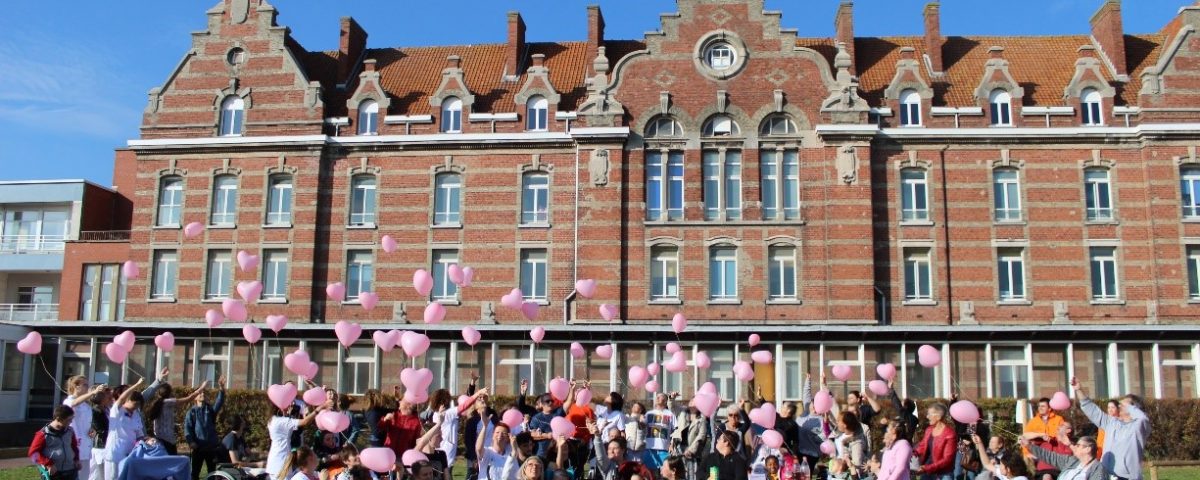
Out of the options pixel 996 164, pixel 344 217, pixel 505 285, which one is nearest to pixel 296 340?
pixel 344 217

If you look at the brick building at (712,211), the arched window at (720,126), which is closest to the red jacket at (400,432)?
the brick building at (712,211)

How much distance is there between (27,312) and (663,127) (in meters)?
27.3

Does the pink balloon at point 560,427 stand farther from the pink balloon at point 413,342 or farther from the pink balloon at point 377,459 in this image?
the pink balloon at point 413,342

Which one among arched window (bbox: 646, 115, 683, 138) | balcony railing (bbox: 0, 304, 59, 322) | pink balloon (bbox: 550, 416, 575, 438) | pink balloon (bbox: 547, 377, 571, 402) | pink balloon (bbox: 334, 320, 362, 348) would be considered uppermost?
arched window (bbox: 646, 115, 683, 138)

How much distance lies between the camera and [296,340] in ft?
104

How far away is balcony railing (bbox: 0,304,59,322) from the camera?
42344 mm

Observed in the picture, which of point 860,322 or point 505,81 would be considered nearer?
point 860,322

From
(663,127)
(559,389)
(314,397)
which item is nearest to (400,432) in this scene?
(314,397)

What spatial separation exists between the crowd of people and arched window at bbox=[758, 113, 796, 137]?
645 inches

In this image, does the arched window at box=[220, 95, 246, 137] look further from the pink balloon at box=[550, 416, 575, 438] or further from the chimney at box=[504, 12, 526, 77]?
the pink balloon at box=[550, 416, 575, 438]

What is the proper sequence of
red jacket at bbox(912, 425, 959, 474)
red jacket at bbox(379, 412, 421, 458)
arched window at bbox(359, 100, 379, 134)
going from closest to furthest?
red jacket at bbox(912, 425, 959, 474), red jacket at bbox(379, 412, 421, 458), arched window at bbox(359, 100, 379, 134)

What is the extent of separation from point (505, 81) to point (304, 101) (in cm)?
642

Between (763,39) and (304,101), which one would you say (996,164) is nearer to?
(763,39)

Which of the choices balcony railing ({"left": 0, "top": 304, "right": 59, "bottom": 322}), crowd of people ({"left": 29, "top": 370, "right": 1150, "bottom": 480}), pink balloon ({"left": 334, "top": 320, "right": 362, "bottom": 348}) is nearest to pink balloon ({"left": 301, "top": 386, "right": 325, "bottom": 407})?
crowd of people ({"left": 29, "top": 370, "right": 1150, "bottom": 480})
